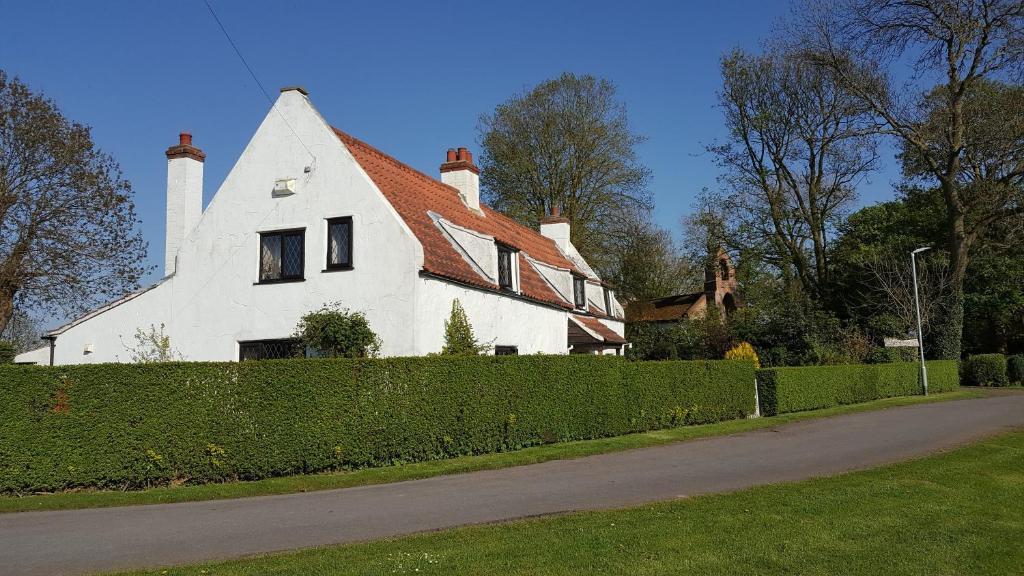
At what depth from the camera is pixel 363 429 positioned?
578 inches

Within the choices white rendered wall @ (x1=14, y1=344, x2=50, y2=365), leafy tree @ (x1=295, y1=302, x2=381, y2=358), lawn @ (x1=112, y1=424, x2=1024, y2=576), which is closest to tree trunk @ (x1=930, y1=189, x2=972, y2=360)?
lawn @ (x1=112, y1=424, x2=1024, y2=576)

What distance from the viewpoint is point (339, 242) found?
1941 cm

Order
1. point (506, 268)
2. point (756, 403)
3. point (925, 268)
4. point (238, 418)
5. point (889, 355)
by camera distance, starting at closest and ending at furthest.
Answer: point (238, 418) < point (506, 268) < point (756, 403) < point (889, 355) < point (925, 268)

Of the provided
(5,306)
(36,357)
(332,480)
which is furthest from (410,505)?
(5,306)

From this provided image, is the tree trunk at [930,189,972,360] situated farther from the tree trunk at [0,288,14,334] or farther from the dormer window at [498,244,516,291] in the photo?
the tree trunk at [0,288,14,334]

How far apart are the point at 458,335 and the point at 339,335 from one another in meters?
3.16

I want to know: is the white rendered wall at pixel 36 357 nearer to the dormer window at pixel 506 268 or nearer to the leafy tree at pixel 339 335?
the leafy tree at pixel 339 335

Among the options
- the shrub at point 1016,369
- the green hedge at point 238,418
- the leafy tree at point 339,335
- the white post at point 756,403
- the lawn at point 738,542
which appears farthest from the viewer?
the shrub at point 1016,369

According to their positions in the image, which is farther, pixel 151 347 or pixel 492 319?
pixel 492 319

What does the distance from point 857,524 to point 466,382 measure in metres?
9.08

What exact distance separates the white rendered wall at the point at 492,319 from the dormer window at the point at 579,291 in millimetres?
4111

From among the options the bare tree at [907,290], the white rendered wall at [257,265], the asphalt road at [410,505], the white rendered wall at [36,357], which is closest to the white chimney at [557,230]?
the bare tree at [907,290]

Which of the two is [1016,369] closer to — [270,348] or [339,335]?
[339,335]

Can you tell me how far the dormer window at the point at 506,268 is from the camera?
75.6ft
